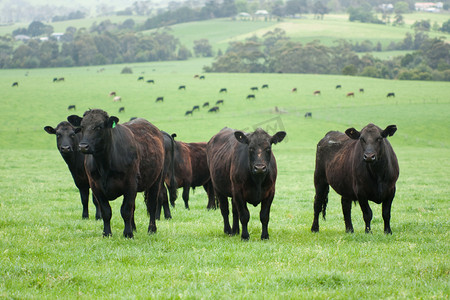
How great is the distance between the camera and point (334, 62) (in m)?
117

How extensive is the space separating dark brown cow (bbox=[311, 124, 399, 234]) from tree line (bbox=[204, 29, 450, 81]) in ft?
311

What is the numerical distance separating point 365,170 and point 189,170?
291 inches

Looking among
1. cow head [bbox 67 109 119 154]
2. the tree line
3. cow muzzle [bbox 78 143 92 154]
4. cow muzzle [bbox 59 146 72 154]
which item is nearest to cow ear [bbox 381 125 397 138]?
cow head [bbox 67 109 119 154]

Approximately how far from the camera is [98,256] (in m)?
8.45

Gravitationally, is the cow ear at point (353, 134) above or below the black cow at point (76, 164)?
above

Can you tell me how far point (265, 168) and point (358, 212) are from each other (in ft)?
21.0

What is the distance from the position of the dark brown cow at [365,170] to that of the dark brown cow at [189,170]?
5.36m

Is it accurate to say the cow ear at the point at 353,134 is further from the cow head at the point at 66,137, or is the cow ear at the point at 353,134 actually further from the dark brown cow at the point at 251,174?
the cow head at the point at 66,137

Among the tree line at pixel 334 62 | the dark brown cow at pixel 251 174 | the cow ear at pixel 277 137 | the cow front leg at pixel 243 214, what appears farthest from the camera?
the tree line at pixel 334 62

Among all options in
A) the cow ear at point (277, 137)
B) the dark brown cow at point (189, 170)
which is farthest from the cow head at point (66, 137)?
the cow ear at point (277, 137)

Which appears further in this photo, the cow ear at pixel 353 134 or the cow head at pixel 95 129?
the cow ear at pixel 353 134

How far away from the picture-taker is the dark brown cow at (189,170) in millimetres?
16422

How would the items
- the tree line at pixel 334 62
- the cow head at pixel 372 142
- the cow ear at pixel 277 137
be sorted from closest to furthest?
the cow head at pixel 372 142 → the cow ear at pixel 277 137 → the tree line at pixel 334 62

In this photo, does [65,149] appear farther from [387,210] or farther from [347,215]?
[387,210]
